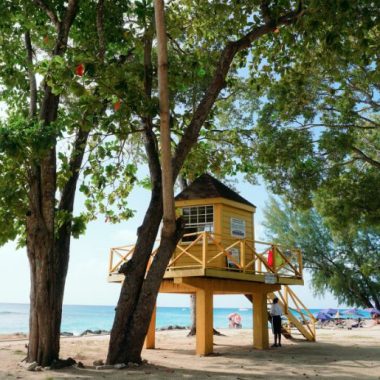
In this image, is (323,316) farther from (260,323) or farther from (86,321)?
(86,321)

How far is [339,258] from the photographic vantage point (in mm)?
40188

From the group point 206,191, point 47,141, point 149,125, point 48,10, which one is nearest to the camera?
point 47,141

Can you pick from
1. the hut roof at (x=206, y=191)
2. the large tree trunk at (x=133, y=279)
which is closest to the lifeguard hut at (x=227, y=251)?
the hut roof at (x=206, y=191)

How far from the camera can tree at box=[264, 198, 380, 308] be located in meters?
38.8

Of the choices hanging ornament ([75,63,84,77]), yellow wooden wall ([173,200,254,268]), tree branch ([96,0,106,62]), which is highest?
tree branch ([96,0,106,62])

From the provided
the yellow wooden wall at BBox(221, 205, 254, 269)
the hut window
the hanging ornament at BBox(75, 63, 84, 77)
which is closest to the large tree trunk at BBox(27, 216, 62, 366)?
the hanging ornament at BBox(75, 63, 84, 77)

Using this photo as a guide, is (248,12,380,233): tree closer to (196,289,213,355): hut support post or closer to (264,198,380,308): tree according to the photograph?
(196,289,213,355): hut support post

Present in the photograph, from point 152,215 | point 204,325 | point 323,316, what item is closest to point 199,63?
Answer: point 152,215

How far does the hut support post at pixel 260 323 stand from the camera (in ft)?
52.8

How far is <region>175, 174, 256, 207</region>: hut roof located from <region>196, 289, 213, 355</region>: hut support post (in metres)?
3.60

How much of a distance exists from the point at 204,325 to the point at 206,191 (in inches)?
188

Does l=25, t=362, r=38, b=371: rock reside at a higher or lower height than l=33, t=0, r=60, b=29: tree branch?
lower

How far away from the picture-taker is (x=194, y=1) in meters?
13.5

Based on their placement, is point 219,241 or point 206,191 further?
point 206,191
